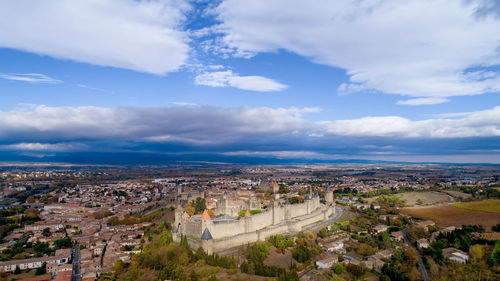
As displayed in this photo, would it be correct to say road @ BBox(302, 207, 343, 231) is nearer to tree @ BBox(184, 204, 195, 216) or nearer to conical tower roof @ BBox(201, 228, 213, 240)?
tree @ BBox(184, 204, 195, 216)

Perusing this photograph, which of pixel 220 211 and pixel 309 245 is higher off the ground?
pixel 220 211

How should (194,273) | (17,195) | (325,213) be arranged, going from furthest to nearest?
(17,195) → (325,213) → (194,273)

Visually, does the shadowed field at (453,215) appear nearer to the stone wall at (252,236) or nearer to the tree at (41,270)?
the stone wall at (252,236)

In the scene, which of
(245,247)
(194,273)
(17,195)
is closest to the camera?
(194,273)

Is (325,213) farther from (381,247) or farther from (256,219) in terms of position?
(256,219)

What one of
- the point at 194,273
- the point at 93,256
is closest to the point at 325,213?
the point at 194,273

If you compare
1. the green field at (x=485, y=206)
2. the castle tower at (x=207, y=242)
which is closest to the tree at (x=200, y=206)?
the castle tower at (x=207, y=242)

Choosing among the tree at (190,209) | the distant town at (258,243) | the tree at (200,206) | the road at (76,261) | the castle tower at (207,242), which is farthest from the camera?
the tree at (200,206)

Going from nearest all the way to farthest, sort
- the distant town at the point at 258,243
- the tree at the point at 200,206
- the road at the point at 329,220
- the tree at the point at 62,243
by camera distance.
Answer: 1. the distant town at the point at 258,243
2. the tree at the point at 62,243
3. the road at the point at 329,220
4. the tree at the point at 200,206
